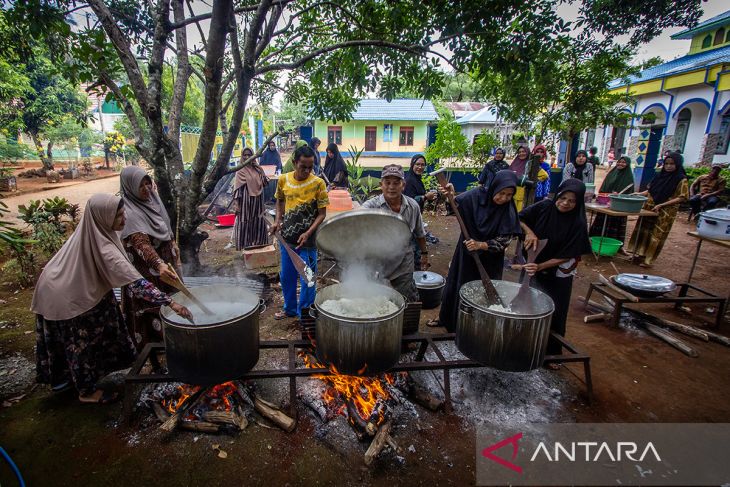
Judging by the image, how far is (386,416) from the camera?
2.83 meters

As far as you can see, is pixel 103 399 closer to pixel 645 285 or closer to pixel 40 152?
pixel 645 285

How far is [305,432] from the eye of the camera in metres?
2.79

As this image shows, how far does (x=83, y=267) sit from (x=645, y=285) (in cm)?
590

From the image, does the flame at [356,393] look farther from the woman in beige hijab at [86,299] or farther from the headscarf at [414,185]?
the headscarf at [414,185]

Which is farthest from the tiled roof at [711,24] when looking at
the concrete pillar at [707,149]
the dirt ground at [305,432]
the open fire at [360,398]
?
the open fire at [360,398]

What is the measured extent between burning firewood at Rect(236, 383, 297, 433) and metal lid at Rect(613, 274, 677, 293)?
437 centimetres

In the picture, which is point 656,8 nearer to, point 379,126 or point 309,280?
point 309,280

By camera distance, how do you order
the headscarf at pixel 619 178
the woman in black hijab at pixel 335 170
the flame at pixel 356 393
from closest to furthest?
1. the flame at pixel 356 393
2. the headscarf at pixel 619 178
3. the woman in black hijab at pixel 335 170

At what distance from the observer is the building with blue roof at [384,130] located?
2623cm

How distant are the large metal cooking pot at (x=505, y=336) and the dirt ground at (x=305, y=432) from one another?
0.73m

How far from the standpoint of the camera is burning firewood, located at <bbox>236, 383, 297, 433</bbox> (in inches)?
109

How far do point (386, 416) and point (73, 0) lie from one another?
6008mm

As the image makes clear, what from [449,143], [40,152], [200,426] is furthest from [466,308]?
[40,152]

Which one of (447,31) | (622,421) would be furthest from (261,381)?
(447,31)
